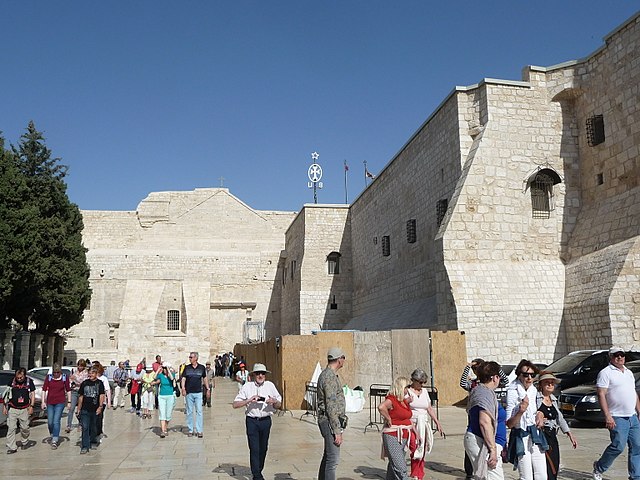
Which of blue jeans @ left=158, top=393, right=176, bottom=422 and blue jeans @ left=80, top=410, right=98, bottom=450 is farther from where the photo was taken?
blue jeans @ left=158, top=393, right=176, bottom=422

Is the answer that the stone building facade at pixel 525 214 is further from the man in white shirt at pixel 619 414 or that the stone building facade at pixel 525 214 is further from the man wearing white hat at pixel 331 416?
the man wearing white hat at pixel 331 416

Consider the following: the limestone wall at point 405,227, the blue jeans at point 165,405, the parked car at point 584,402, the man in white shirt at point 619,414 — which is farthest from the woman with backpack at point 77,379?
the limestone wall at point 405,227

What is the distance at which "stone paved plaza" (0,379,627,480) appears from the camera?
7.23 metres

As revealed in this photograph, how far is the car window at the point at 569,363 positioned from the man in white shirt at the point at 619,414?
6075mm

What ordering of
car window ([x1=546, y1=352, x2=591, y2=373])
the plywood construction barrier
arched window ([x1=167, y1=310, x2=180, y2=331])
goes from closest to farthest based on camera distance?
car window ([x1=546, y1=352, x2=591, y2=373]) → the plywood construction barrier → arched window ([x1=167, y1=310, x2=180, y2=331])

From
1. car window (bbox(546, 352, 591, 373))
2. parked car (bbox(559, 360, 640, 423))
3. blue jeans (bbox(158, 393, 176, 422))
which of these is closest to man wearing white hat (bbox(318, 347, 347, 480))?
blue jeans (bbox(158, 393, 176, 422))

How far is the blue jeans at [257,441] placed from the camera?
20.9ft

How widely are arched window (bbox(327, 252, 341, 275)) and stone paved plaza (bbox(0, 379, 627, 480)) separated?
18426 mm

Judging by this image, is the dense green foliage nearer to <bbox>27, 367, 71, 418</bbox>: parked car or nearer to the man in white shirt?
<bbox>27, 367, 71, 418</bbox>: parked car

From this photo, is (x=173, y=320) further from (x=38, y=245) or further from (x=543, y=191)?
(x=543, y=191)

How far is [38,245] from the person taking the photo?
23438 millimetres

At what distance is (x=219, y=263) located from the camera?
41.2 metres

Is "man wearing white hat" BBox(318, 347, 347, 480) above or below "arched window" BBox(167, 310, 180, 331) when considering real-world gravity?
below

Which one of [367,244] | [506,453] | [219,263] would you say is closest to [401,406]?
[506,453]
